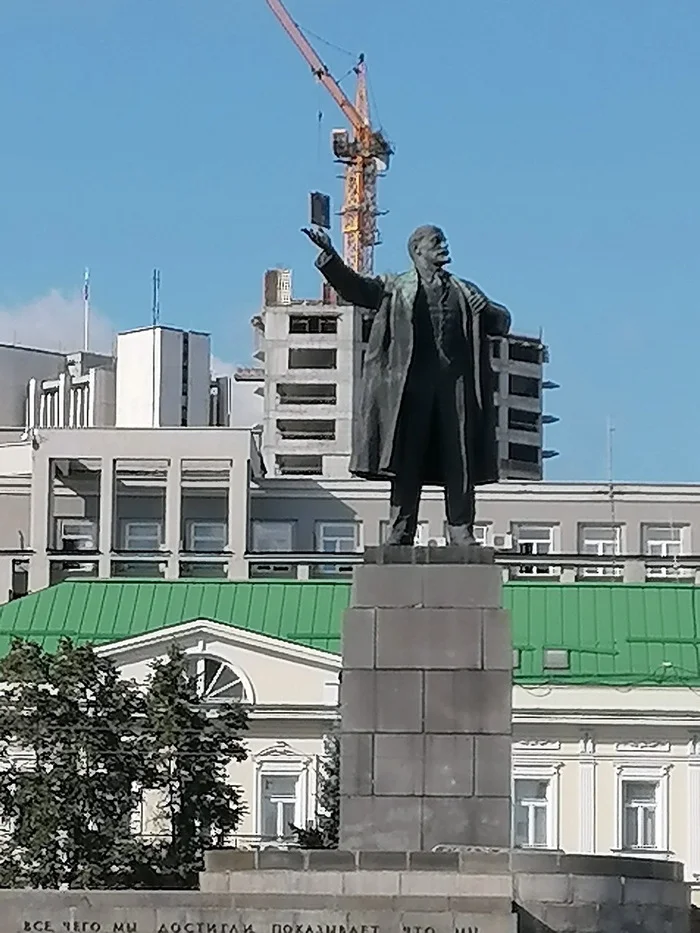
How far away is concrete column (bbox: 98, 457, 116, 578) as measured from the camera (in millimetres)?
81875

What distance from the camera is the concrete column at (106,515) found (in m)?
81.9

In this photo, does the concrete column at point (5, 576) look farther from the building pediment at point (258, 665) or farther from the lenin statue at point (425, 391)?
the lenin statue at point (425, 391)

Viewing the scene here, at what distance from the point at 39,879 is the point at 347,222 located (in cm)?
10831

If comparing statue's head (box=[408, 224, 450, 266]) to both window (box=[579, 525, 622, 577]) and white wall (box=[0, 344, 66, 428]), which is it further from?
white wall (box=[0, 344, 66, 428])

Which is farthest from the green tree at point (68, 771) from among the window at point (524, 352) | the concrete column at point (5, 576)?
the window at point (524, 352)

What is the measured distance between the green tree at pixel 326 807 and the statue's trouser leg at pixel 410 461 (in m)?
22.1

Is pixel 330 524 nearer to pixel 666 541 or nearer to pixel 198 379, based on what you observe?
pixel 666 541

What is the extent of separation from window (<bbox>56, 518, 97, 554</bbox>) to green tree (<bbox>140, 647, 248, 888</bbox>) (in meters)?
35.1

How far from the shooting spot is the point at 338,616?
62562mm

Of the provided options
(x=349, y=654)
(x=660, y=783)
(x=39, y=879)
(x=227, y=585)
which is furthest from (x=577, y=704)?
(x=349, y=654)

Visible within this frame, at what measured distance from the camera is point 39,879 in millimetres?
45031

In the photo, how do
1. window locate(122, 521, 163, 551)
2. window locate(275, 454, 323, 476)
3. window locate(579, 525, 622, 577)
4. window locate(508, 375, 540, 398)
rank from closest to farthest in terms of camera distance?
window locate(122, 521, 163, 551) < window locate(579, 525, 622, 577) < window locate(275, 454, 323, 476) < window locate(508, 375, 540, 398)

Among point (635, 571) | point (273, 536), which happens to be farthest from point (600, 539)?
point (635, 571)

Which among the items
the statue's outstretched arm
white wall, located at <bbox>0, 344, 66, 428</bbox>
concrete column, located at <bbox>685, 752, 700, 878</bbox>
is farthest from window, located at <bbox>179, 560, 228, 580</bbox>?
the statue's outstretched arm
